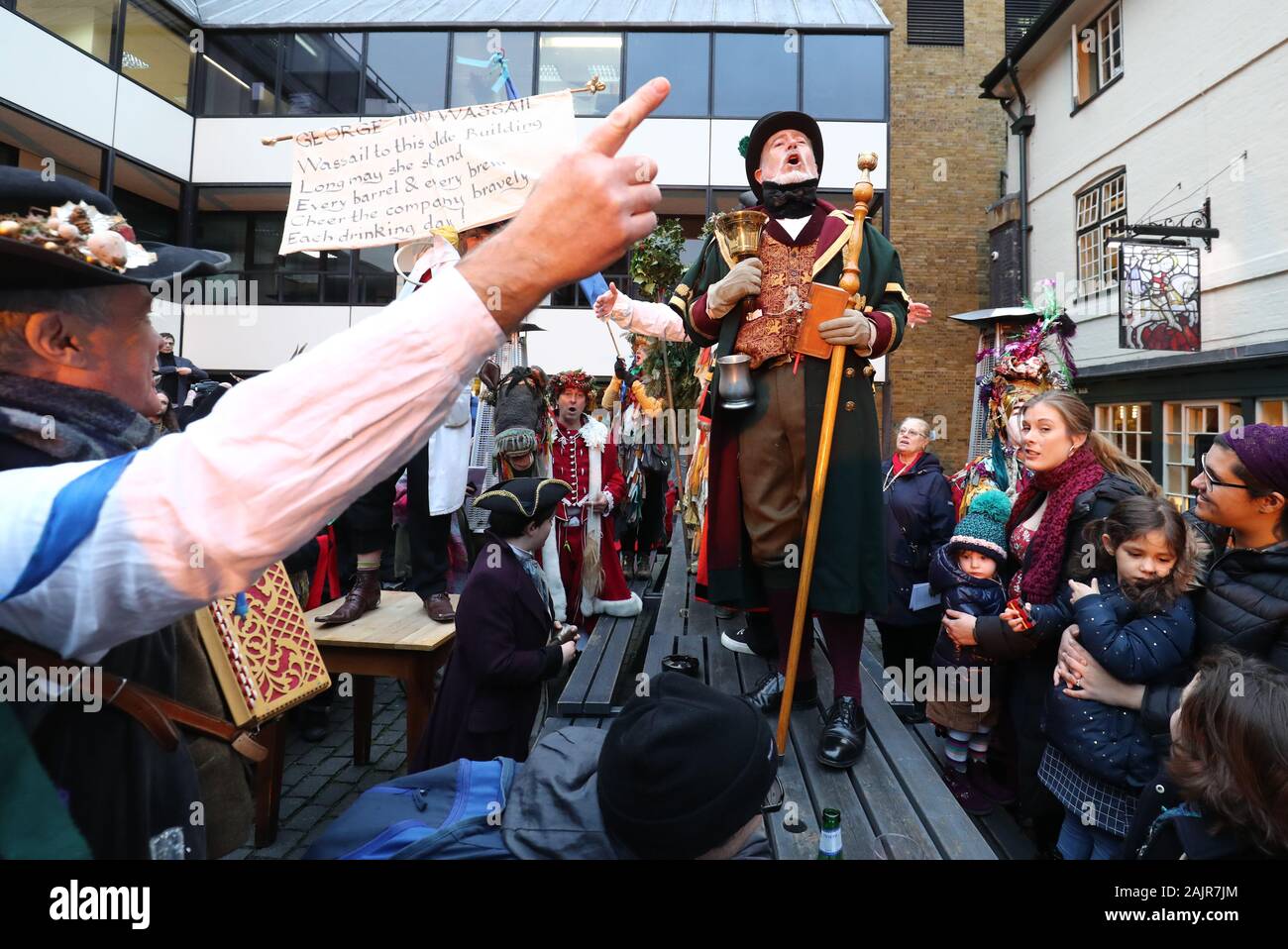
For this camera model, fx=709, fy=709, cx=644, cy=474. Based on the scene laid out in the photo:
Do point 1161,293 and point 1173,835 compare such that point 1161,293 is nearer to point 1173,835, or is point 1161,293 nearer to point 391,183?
point 1173,835

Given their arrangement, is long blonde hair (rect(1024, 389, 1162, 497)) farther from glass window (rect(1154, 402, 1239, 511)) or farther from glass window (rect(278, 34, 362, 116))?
glass window (rect(278, 34, 362, 116))

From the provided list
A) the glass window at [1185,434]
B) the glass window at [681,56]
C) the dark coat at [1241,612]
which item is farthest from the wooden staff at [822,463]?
the glass window at [681,56]

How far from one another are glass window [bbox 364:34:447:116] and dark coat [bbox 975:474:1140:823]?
1434cm

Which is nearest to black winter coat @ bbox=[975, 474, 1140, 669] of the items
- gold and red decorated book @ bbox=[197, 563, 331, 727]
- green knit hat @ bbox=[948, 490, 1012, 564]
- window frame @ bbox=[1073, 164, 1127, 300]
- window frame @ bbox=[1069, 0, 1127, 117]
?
green knit hat @ bbox=[948, 490, 1012, 564]

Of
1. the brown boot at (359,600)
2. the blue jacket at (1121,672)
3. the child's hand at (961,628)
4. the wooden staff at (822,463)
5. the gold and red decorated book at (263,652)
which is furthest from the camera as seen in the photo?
the brown boot at (359,600)

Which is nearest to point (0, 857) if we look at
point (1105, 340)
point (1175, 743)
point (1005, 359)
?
point (1175, 743)

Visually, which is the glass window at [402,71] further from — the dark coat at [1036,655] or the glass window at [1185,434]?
the dark coat at [1036,655]

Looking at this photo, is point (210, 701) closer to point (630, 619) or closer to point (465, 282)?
point (465, 282)

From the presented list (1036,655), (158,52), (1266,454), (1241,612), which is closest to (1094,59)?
(1266,454)

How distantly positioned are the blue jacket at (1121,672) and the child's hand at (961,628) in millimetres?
413

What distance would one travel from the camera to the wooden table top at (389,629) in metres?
3.63

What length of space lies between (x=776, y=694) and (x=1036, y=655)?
1178 millimetres

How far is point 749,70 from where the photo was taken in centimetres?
1369

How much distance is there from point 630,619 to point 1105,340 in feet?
34.8
